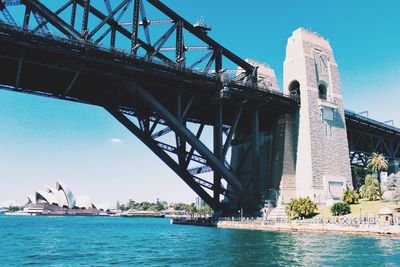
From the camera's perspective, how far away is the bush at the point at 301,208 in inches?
1994

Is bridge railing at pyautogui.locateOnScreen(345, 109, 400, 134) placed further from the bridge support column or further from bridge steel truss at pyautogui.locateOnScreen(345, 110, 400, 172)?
the bridge support column

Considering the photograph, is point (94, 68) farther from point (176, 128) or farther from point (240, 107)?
point (240, 107)

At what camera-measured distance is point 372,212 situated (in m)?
47.2

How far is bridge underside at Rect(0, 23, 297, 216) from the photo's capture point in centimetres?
4094

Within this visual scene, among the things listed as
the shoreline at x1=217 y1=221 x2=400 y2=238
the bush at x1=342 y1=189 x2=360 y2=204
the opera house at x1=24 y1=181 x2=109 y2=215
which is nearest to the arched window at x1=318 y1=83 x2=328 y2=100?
the bush at x1=342 y1=189 x2=360 y2=204

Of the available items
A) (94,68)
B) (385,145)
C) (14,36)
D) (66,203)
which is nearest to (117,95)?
(94,68)

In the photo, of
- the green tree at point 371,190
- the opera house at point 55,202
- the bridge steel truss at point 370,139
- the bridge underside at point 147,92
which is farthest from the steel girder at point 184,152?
the opera house at point 55,202

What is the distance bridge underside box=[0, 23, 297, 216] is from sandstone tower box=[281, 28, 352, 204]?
3622mm

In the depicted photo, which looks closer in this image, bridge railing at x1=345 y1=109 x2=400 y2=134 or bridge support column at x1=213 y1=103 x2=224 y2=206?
bridge support column at x1=213 y1=103 x2=224 y2=206

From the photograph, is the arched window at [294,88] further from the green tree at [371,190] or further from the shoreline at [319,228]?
the shoreline at [319,228]

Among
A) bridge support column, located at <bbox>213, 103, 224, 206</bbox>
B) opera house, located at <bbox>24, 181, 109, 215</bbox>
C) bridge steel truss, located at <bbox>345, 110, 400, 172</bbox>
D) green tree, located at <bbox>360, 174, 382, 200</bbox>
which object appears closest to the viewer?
bridge support column, located at <bbox>213, 103, 224, 206</bbox>

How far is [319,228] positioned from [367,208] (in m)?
10.6

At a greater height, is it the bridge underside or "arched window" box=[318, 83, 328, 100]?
"arched window" box=[318, 83, 328, 100]

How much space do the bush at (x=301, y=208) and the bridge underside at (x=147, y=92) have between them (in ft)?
17.4
